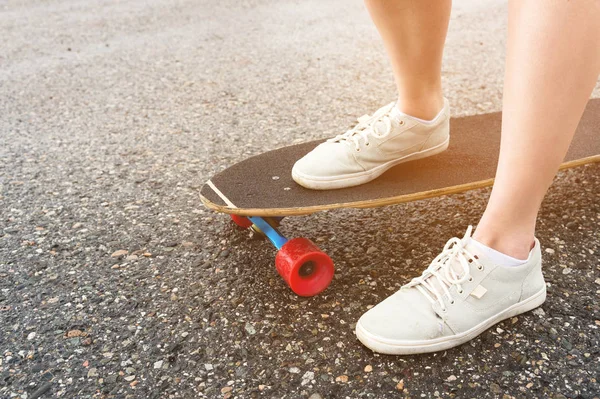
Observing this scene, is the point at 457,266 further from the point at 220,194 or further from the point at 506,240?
the point at 220,194

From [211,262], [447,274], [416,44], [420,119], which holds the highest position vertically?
[416,44]

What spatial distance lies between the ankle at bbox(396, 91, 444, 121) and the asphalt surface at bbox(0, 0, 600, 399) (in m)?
0.34

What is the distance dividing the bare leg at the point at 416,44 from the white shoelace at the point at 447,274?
515 millimetres

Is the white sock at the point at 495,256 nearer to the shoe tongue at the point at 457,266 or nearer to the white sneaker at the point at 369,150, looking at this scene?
Answer: the shoe tongue at the point at 457,266

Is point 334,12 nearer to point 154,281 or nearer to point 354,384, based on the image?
point 154,281

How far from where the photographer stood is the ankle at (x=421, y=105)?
64.4 inches

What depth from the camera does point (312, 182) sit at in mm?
1577

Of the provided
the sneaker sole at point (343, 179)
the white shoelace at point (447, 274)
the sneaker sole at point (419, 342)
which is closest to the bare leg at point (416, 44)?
the sneaker sole at point (343, 179)

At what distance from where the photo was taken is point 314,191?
158cm

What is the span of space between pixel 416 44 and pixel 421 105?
18 cm

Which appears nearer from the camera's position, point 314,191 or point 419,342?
point 419,342

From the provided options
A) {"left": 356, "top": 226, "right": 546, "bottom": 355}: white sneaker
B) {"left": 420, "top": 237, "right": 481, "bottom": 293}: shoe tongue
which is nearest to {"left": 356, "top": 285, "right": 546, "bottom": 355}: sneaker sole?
{"left": 356, "top": 226, "right": 546, "bottom": 355}: white sneaker

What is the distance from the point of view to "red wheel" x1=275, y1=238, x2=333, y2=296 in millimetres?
1384

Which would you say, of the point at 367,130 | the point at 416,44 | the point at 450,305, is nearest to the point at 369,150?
the point at 367,130
